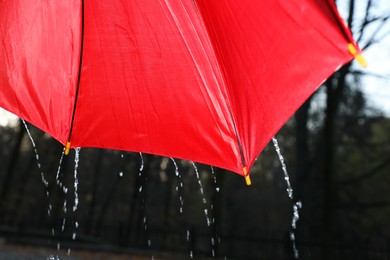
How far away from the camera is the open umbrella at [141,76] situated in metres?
3.66

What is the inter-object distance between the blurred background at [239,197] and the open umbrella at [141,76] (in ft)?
5.67

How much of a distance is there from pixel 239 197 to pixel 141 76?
108 ft

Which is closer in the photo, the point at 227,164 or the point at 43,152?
the point at 227,164

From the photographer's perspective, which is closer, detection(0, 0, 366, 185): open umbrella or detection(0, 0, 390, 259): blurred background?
detection(0, 0, 366, 185): open umbrella

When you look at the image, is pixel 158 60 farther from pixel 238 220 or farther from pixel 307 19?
pixel 238 220

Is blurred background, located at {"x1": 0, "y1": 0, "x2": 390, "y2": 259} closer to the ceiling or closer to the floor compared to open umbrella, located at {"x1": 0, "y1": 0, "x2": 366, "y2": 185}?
closer to the ceiling

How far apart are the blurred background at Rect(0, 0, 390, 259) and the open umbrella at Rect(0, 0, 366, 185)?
1.73m

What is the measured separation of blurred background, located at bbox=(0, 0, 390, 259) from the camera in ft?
46.5

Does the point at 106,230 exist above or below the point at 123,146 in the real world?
above

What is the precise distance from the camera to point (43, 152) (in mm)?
25062

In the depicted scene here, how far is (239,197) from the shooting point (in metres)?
36.2

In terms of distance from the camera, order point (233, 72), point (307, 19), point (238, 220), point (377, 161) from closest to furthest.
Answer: point (307, 19) → point (233, 72) → point (377, 161) → point (238, 220)

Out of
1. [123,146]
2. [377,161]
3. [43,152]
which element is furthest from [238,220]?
[123,146]

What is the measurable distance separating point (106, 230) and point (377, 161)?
46.1 feet
